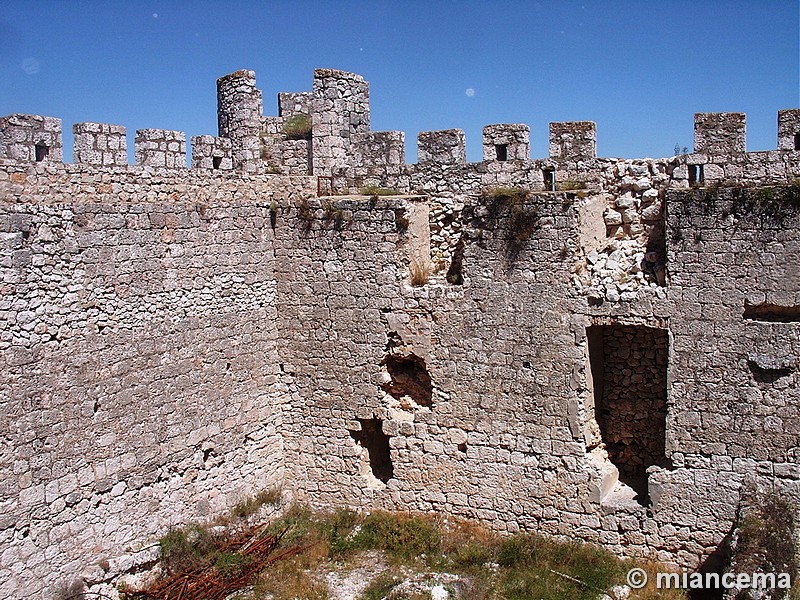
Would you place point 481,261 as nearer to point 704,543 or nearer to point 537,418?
point 537,418

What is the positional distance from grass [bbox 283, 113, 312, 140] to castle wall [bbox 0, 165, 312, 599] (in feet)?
2.14

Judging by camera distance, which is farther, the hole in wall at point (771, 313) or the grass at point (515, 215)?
the grass at point (515, 215)

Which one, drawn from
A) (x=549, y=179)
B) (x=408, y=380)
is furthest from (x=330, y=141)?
(x=408, y=380)

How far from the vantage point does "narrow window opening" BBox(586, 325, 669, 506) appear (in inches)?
389

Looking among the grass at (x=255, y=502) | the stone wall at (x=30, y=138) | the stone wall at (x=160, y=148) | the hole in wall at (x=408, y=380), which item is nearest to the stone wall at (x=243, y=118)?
the stone wall at (x=160, y=148)

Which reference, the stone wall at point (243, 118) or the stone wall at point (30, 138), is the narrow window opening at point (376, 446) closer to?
the stone wall at point (243, 118)

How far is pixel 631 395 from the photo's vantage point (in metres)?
10.1

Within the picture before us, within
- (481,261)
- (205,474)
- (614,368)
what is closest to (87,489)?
(205,474)

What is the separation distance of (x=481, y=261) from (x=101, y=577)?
18.4 feet

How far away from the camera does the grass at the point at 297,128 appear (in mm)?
10898

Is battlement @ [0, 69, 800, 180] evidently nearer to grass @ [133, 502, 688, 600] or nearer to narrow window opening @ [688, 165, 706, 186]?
narrow window opening @ [688, 165, 706, 186]

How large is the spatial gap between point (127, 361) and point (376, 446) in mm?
3647

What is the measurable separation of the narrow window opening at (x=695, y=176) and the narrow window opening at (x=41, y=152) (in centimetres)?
710

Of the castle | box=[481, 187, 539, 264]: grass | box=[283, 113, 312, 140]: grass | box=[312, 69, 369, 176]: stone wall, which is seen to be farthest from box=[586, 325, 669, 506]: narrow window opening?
box=[283, 113, 312, 140]: grass
